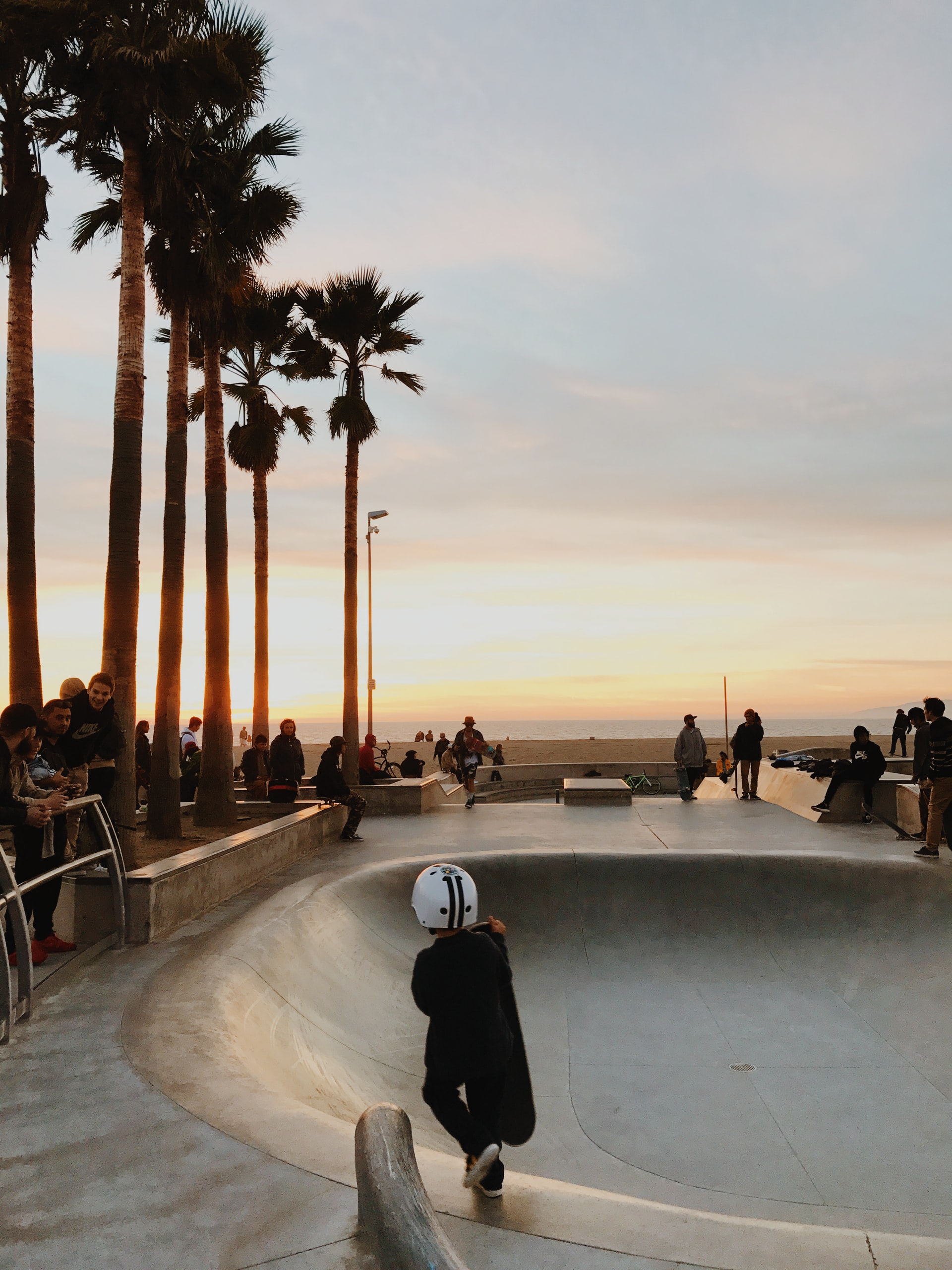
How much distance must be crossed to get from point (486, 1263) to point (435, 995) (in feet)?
3.04

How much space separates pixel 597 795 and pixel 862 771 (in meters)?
5.77

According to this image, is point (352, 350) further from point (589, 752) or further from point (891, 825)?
point (589, 752)

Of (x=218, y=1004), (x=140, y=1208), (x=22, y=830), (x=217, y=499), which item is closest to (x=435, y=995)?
(x=140, y=1208)

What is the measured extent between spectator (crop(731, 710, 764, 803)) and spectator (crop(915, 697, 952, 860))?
6.34m

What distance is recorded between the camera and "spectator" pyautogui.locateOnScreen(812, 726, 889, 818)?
15.3 m

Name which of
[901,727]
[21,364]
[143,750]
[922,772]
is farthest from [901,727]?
[21,364]

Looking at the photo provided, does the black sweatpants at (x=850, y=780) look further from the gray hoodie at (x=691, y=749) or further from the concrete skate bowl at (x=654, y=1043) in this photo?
the concrete skate bowl at (x=654, y=1043)

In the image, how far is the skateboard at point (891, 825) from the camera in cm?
1336

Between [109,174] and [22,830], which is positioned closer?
[22,830]

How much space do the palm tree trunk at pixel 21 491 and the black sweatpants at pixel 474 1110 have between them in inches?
431

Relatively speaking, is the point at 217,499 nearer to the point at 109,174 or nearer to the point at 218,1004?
the point at 109,174

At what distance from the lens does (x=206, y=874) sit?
849 cm

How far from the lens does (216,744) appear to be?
15047mm

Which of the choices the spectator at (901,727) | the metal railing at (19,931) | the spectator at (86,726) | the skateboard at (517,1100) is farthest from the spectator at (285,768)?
the spectator at (901,727)
